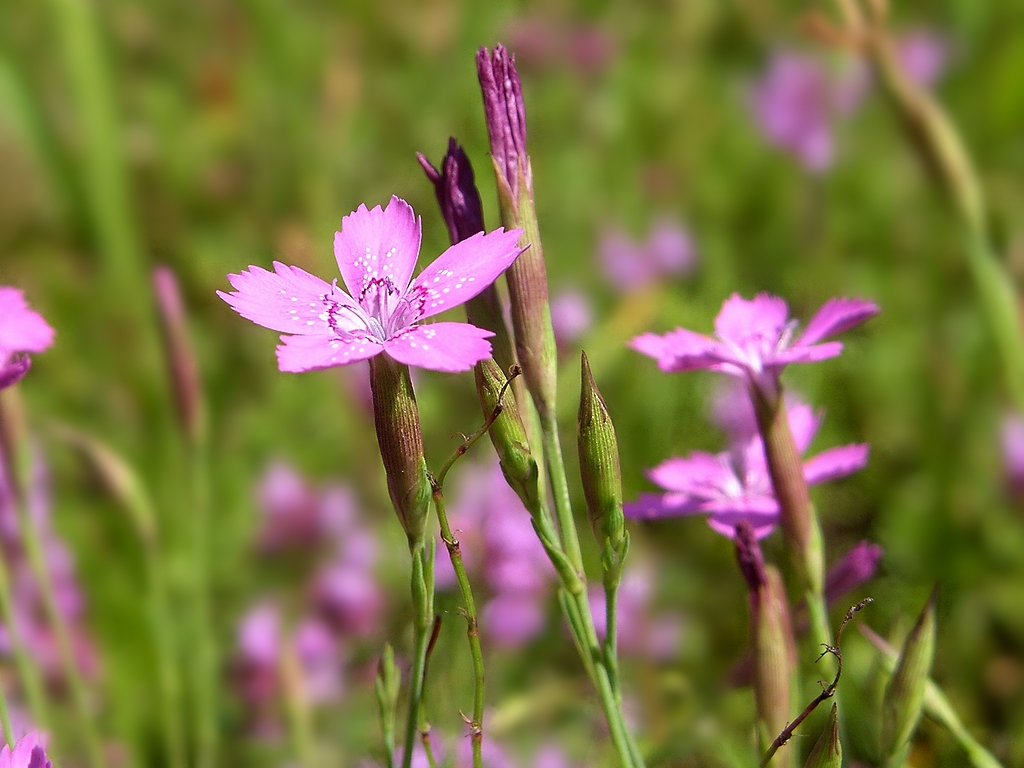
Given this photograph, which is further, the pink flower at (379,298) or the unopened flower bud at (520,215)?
the unopened flower bud at (520,215)

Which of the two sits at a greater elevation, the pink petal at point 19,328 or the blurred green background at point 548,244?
the blurred green background at point 548,244

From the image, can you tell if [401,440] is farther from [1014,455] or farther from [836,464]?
[1014,455]

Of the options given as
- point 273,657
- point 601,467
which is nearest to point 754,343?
point 601,467

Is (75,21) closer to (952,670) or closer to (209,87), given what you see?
(209,87)

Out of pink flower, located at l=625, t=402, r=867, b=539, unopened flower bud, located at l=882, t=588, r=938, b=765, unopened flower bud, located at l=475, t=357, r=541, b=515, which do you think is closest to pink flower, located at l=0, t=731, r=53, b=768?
unopened flower bud, located at l=475, t=357, r=541, b=515

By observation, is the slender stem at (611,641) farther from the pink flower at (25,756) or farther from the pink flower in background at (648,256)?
the pink flower in background at (648,256)

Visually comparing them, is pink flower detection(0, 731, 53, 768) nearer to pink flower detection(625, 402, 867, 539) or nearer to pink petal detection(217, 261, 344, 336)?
pink petal detection(217, 261, 344, 336)

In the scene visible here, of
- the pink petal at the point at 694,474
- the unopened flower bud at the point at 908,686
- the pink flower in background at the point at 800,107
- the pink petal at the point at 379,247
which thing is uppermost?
the pink flower in background at the point at 800,107

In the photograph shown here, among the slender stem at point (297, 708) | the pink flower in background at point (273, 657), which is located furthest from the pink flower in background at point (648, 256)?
the slender stem at point (297, 708)
